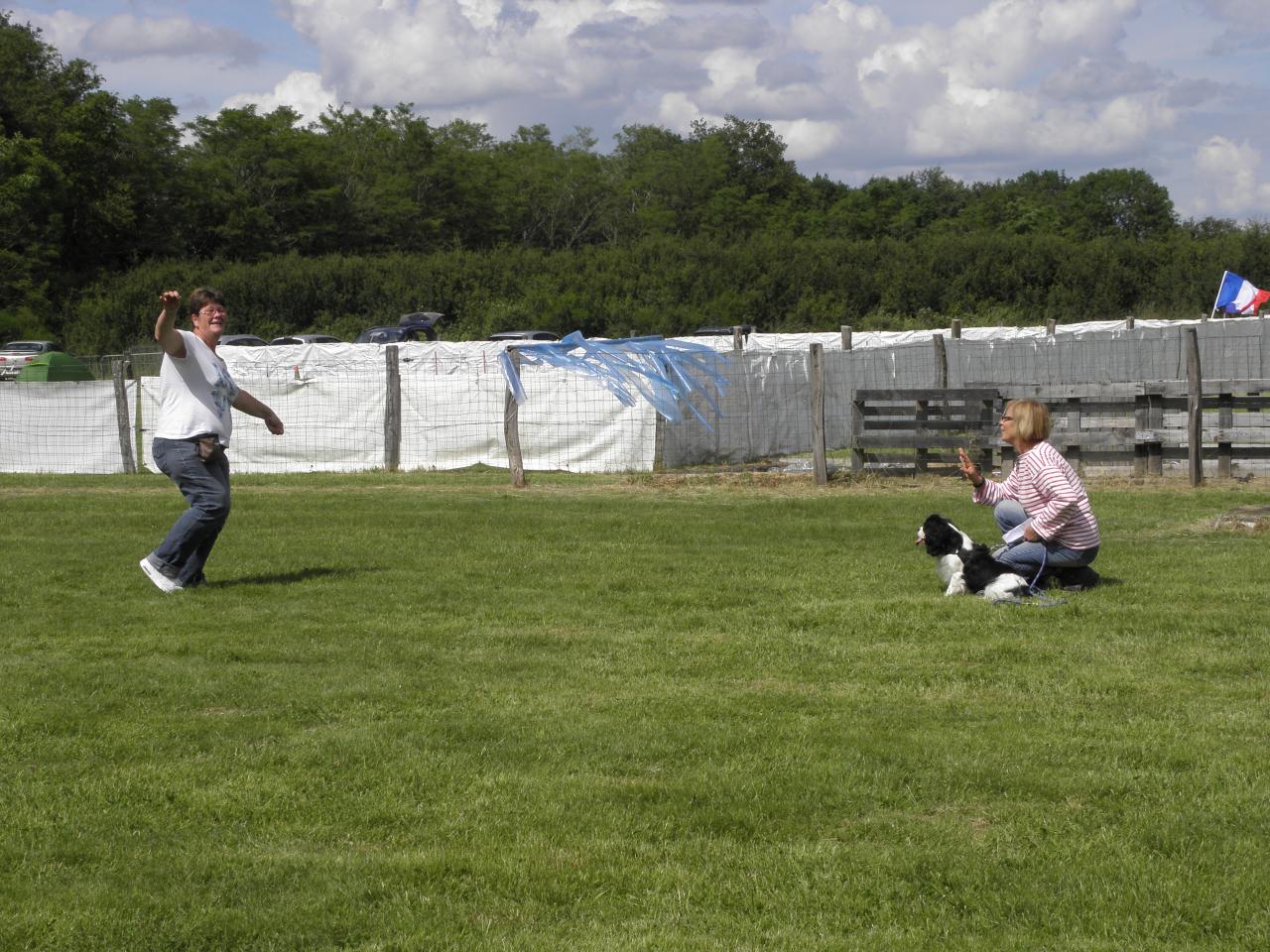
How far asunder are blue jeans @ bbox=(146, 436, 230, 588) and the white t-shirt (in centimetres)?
11

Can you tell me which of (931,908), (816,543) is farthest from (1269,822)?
(816,543)

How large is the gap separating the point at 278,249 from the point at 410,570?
7131 centimetres

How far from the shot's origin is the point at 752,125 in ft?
361

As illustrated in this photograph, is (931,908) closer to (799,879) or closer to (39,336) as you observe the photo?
(799,879)

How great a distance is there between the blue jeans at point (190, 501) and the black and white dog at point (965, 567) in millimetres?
4568

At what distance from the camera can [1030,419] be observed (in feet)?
30.8

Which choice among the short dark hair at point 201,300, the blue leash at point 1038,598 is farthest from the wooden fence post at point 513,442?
the blue leash at point 1038,598

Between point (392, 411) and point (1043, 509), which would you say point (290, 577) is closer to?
point (1043, 509)

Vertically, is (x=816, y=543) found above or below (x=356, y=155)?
below

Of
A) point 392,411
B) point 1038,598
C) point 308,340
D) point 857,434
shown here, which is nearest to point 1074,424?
point 857,434

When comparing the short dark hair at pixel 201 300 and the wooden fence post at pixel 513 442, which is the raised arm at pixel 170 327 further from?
the wooden fence post at pixel 513 442

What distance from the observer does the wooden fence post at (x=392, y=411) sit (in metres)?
21.3

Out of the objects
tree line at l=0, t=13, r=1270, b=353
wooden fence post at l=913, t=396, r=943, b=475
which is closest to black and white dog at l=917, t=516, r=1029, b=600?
wooden fence post at l=913, t=396, r=943, b=475

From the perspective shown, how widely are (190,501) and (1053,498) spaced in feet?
18.1
